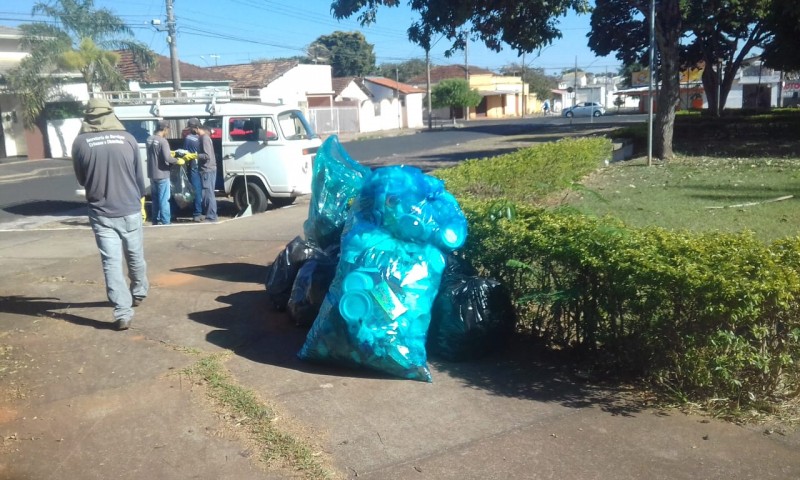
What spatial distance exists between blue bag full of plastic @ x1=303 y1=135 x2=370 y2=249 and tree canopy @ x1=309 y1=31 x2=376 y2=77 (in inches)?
2979

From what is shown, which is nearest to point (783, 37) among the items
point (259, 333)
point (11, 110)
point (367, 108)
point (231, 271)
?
point (231, 271)

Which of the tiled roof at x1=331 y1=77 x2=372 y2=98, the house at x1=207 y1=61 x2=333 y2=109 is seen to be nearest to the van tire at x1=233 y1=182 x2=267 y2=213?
the house at x1=207 y1=61 x2=333 y2=109

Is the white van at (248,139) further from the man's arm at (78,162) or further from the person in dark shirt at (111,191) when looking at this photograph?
the man's arm at (78,162)

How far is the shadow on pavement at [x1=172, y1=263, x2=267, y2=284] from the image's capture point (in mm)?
7734

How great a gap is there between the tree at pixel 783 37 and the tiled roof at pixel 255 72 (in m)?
26.5

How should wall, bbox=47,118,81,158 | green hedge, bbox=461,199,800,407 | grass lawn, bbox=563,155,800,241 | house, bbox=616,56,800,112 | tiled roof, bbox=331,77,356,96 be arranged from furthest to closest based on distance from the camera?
house, bbox=616,56,800,112, tiled roof, bbox=331,77,356,96, wall, bbox=47,118,81,158, grass lawn, bbox=563,155,800,241, green hedge, bbox=461,199,800,407

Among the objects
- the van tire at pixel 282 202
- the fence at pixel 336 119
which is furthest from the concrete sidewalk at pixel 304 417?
the fence at pixel 336 119

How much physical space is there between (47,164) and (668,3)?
22135mm

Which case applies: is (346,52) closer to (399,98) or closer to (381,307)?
(399,98)

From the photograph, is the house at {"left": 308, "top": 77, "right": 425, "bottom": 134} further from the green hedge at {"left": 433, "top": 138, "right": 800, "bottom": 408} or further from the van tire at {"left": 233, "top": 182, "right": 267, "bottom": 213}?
the green hedge at {"left": 433, "top": 138, "right": 800, "bottom": 408}

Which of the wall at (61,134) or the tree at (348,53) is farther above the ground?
the tree at (348,53)

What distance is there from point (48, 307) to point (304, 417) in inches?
142

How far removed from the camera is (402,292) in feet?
15.7

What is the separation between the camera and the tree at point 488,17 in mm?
15031
